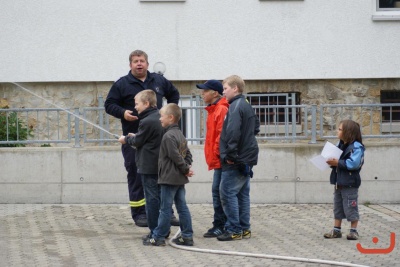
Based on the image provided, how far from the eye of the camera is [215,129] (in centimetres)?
1041

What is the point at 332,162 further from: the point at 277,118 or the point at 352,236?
the point at 277,118

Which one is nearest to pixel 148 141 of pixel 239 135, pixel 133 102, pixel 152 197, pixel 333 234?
pixel 152 197

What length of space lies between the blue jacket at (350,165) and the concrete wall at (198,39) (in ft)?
16.5

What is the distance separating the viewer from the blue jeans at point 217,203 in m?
10.5

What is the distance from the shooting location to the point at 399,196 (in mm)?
13164

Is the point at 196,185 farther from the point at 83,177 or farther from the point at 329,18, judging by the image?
the point at 329,18

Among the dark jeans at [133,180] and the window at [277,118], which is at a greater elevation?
the window at [277,118]

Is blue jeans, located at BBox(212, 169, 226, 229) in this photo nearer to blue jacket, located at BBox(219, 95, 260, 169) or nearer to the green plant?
blue jacket, located at BBox(219, 95, 260, 169)

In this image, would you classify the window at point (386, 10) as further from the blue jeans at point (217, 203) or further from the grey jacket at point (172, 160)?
the grey jacket at point (172, 160)

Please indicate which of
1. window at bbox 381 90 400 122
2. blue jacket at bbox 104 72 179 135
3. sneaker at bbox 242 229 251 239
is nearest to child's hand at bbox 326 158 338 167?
sneaker at bbox 242 229 251 239

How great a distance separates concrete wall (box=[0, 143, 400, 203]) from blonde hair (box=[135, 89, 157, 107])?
9.31 feet

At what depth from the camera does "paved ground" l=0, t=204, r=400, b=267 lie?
929cm

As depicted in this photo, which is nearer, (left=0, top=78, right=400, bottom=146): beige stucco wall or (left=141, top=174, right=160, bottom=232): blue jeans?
(left=141, top=174, right=160, bottom=232): blue jeans

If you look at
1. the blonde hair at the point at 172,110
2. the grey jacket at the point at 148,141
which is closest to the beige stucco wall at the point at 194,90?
the grey jacket at the point at 148,141
